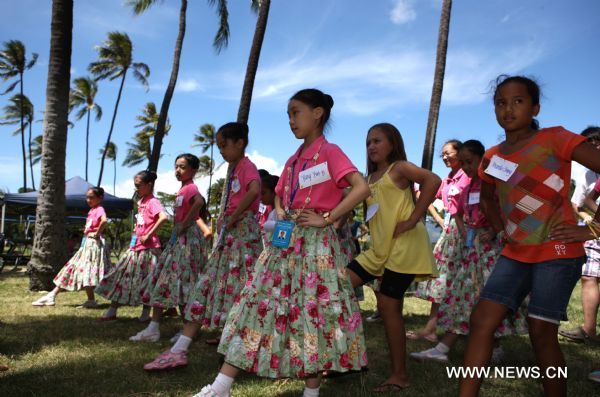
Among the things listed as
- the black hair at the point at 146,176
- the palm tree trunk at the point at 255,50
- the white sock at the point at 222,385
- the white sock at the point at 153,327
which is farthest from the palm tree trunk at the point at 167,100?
the white sock at the point at 222,385

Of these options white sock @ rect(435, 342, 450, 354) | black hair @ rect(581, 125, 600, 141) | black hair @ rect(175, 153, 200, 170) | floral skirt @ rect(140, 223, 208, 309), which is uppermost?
black hair @ rect(581, 125, 600, 141)

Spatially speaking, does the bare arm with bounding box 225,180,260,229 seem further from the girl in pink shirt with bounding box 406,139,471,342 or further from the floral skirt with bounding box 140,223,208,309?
the girl in pink shirt with bounding box 406,139,471,342

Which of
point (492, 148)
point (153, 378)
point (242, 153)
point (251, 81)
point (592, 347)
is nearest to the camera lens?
point (492, 148)

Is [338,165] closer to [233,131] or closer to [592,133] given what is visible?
[233,131]

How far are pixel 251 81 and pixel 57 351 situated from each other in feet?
29.9

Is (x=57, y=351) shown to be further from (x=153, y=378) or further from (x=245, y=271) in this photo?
(x=245, y=271)

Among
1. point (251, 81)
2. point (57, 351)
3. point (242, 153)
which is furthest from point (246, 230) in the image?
point (251, 81)

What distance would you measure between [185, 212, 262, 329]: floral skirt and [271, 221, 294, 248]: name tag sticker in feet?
3.93

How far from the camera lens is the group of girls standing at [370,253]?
94.3 inches

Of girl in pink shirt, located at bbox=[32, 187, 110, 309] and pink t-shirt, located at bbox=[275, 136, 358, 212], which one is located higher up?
pink t-shirt, located at bbox=[275, 136, 358, 212]

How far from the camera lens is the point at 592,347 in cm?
467

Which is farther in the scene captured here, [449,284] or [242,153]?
[449,284]

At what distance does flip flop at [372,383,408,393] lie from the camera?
3.11 metres

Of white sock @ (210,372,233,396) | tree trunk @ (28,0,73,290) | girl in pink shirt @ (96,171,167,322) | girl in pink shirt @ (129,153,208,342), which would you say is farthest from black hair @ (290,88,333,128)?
tree trunk @ (28,0,73,290)
